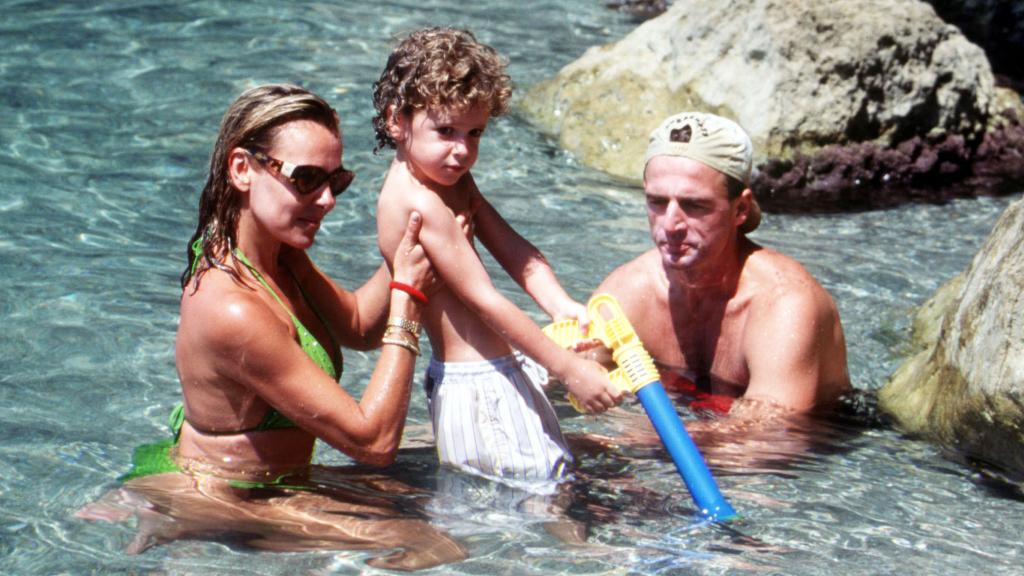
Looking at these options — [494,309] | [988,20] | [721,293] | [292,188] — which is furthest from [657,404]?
[988,20]

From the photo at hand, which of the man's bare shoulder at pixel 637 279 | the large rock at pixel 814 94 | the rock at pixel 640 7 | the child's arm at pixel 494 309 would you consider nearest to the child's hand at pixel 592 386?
the child's arm at pixel 494 309

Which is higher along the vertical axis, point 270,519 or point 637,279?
point 637,279

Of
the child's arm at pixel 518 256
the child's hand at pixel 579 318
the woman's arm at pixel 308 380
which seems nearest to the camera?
the woman's arm at pixel 308 380

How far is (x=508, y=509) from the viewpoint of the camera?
4039 millimetres

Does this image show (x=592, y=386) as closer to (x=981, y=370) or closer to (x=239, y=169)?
(x=239, y=169)

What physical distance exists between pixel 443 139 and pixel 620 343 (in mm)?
796

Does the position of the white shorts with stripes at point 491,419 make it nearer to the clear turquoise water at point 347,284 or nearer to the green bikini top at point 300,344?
the clear turquoise water at point 347,284

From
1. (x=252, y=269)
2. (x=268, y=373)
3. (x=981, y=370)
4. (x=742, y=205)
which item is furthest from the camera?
(x=742, y=205)

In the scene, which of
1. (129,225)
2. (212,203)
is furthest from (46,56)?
(212,203)

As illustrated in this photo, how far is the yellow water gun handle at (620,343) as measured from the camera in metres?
3.86

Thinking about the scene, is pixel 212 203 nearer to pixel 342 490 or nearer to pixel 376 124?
pixel 376 124

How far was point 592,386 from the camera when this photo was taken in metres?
3.90

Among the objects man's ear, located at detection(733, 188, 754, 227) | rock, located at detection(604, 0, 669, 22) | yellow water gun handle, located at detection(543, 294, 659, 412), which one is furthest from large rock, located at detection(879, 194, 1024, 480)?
rock, located at detection(604, 0, 669, 22)

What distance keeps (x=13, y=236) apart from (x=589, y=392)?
3670 mm
